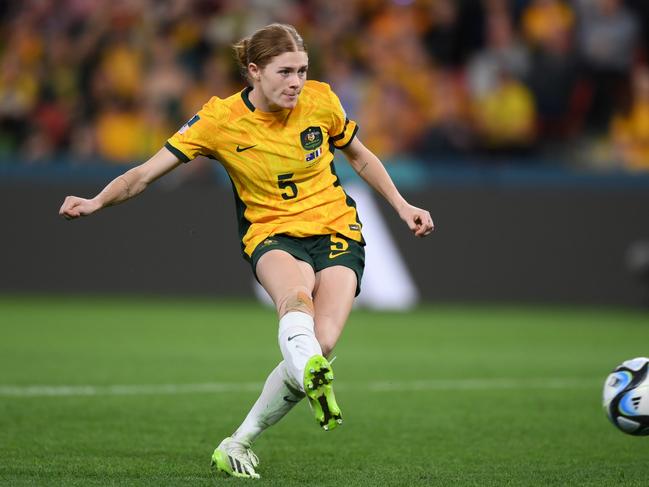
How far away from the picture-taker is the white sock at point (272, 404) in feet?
18.3

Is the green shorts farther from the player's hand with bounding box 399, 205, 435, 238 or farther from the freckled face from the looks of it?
the freckled face

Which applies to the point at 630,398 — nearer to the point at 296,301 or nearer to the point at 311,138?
the point at 296,301

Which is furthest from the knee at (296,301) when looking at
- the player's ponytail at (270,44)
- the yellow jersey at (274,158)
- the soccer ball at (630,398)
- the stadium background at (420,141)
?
the stadium background at (420,141)

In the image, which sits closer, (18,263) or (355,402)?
(355,402)

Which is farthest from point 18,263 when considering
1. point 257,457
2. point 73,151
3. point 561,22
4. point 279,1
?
point 257,457

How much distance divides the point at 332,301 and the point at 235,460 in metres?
0.86

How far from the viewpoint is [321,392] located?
4891 millimetres

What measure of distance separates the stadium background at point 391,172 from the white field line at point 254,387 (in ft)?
3.03

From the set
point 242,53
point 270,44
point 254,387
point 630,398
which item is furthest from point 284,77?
point 254,387

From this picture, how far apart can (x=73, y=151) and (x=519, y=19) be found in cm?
617

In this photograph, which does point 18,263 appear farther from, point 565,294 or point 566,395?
point 566,395

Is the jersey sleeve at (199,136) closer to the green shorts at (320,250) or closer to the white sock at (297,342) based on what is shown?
the green shorts at (320,250)

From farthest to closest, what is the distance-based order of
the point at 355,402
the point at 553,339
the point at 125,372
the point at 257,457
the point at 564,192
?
1. the point at 564,192
2. the point at 553,339
3. the point at 125,372
4. the point at 355,402
5. the point at 257,457

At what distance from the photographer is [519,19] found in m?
16.0
